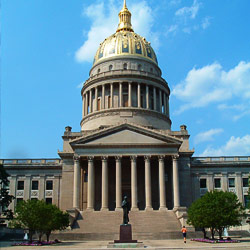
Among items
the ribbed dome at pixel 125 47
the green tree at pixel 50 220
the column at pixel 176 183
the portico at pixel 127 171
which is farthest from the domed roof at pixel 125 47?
the green tree at pixel 50 220

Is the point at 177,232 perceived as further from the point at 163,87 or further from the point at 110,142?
the point at 163,87

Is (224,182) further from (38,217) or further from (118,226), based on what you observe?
(38,217)

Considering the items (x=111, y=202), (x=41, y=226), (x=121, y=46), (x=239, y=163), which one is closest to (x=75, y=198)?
(x=111, y=202)

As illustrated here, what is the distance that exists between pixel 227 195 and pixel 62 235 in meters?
19.8

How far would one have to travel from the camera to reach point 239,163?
218ft

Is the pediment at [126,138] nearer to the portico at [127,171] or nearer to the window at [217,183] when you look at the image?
the portico at [127,171]

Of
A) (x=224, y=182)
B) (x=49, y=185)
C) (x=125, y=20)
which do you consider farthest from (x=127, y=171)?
(x=125, y=20)

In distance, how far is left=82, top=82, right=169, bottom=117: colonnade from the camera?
75438 millimetres

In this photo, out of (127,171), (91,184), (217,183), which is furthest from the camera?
(217,183)

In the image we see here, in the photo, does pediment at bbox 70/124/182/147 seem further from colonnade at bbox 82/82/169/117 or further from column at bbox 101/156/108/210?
colonnade at bbox 82/82/169/117

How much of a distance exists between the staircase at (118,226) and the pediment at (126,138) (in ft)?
35.5

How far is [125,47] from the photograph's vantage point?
8119 cm

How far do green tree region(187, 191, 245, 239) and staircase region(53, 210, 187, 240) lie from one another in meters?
4.96

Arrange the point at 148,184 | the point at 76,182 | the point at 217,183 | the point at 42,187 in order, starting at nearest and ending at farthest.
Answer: the point at 148,184 → the point at 76,182 → the point at 42,187 → the point at 217,183
